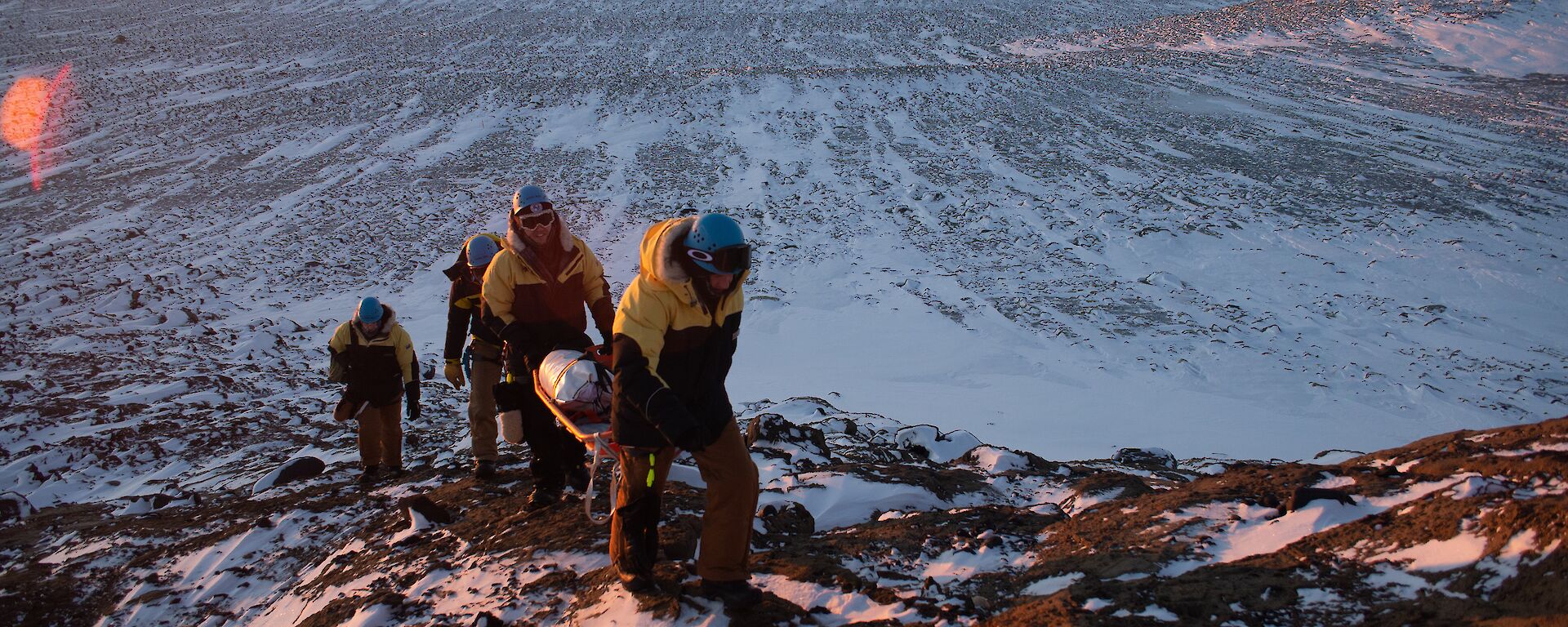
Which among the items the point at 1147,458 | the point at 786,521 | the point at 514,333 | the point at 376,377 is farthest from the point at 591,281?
the point at 1147,458

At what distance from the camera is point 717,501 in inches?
151

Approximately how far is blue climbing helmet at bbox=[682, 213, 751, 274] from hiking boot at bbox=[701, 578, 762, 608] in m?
1.41

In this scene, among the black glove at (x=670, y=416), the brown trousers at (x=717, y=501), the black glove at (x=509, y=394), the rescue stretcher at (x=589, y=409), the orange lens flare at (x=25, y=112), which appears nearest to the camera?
the black glove at (x=670, y=416)

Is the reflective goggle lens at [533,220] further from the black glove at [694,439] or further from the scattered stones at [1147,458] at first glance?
the scattered stones at [1147,458]

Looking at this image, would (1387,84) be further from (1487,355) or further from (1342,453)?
(1342,453)

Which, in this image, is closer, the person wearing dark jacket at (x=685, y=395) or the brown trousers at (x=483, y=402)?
the person wearing dark jacket at (x=685, y=395)

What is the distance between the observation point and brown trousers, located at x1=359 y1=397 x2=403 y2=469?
7188 millimetres

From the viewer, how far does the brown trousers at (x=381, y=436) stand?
7.19 meters

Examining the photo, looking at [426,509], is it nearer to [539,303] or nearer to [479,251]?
[539,303]

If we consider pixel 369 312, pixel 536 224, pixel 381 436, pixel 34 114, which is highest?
pixel 34 114

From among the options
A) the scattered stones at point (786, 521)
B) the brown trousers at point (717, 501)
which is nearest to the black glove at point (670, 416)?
the brown trousers at point (717, 501)

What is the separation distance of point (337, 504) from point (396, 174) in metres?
15.6

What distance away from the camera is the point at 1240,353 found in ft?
38.3

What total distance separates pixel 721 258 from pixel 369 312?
14.7 feet
